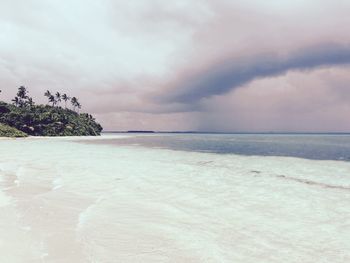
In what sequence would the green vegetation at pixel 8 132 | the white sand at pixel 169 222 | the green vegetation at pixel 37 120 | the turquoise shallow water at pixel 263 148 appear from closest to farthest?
the white sand at pixel 169 222
the turquoise shallow water at pixel 263 148
the green vegetation at pixel 8 132
the green vegetation at pixel 37 120

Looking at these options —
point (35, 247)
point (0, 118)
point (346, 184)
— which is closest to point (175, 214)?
point (35, 247)

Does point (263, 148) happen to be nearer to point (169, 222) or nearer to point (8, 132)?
point (169, 222)

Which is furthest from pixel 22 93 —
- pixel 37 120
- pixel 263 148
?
pixel 263 148

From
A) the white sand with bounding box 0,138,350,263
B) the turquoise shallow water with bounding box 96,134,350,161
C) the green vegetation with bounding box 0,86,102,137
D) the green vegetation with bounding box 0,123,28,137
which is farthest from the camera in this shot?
the green vegetation with bounding box 0,86,102,137

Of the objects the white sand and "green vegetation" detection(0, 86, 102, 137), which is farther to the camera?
"green vegetation" detection(0, 86, 102, 137)

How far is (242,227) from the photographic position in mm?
8836

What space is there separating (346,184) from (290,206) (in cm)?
858

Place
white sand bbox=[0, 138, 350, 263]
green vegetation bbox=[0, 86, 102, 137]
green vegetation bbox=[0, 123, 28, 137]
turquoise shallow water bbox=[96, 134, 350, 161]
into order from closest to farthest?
1. white sand bbox=[0, 138, 350, 263]
2. turquoise shallow water bbox=[96, 134, 350, 161]
3. green vegetation bbox=[0, 123, 28, 137]
4. green vegetation bbox=[0, 86, 102, 137]

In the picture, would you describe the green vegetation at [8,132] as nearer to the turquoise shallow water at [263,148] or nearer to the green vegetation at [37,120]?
the green vegetation at [37,120]

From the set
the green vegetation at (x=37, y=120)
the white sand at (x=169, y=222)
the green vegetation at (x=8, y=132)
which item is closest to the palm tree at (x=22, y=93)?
the green vegetation at (x=37, y=120)

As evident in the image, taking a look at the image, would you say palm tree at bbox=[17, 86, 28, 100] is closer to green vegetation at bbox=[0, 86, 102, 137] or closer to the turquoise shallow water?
green vegetation at bbox=[0, 86, 102, 137]

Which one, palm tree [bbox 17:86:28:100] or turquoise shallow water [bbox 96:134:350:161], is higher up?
palm tree [bbox 17:86:28:100]

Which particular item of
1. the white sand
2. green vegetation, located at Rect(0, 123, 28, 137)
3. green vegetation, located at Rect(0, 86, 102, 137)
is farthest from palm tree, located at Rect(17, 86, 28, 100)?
the white sand

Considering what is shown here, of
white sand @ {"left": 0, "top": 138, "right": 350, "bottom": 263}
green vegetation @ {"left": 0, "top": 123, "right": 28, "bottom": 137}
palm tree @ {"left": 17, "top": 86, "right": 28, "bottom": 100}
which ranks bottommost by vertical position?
white sand @ {"left": 0, "top": 138, "right": 350, "bottom": 263}
